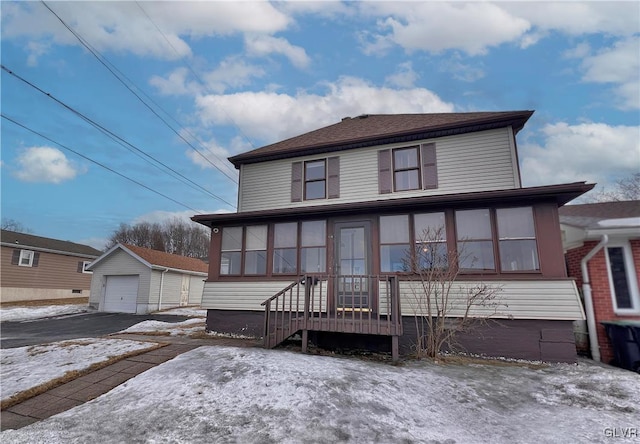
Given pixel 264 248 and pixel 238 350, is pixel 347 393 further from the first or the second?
pixel 264 248

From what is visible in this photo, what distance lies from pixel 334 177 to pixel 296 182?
4.26 ft

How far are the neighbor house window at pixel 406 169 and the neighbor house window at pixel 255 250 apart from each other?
417cm

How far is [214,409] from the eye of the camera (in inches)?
146

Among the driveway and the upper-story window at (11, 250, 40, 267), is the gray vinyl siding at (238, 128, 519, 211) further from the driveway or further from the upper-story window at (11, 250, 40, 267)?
→ the upper-story window at (11, 250, 40, 267)

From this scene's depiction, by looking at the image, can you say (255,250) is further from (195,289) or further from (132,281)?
(195,289)

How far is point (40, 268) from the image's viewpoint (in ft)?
71.1

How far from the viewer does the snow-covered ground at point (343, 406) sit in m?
3.23

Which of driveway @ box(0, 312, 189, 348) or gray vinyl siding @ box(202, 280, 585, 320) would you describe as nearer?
gray vinyl siding @ box(202, 280, 585, 320)

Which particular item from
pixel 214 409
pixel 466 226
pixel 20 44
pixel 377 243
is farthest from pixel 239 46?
pixel 214 409

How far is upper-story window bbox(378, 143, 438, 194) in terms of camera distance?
8.83 meters

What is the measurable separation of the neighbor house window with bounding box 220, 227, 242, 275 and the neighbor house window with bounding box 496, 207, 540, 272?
6798 millimetres

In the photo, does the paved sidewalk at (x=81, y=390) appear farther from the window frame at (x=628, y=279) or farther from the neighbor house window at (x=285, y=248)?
the window frame at (x=628, y=279)

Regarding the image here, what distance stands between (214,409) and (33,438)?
1.78 meters

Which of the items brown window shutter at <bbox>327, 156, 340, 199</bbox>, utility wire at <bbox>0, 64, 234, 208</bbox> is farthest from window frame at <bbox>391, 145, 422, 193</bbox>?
utility wire at <bbox>0, 64, 234, 208</bbox>
